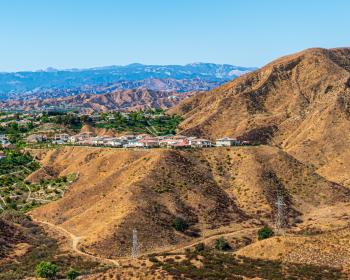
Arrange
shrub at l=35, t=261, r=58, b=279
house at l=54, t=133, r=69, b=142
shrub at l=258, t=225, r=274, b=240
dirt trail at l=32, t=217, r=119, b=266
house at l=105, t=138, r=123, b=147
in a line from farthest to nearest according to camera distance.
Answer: house at l=54, t=133, r=69, b=142
house at l=105, t=138, r=123, b=147
shrub at l=258, t=225, r=274, b=240
dirt trail at l=32, t=217, r=119, b=266
shrub at l=35, t=261, r=58, b=279

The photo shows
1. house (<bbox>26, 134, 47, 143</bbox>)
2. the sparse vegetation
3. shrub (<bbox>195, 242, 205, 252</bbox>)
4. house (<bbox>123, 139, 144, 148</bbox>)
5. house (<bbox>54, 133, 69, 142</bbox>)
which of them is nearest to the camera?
the sparse vegetation

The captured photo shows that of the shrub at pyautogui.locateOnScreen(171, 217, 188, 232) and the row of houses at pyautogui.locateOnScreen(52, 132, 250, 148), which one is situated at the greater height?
the row of houses at pyautogui.locateOnScreen(52, 132, 250, 148)

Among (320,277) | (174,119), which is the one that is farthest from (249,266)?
(174,119)

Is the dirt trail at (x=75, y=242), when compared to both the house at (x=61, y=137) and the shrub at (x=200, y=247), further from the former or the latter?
the house at (x=61, y=137)

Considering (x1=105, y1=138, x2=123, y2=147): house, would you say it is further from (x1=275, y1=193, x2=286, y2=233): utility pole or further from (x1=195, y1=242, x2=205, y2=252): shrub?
(x1=195, y1=242, x2=205, y2=252): shrub

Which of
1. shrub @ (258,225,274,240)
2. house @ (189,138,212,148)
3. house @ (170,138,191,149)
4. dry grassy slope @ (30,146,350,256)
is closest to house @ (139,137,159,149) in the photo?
house @ (170,138,191,149)

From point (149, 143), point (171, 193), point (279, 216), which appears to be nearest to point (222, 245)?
point (279, 216)
